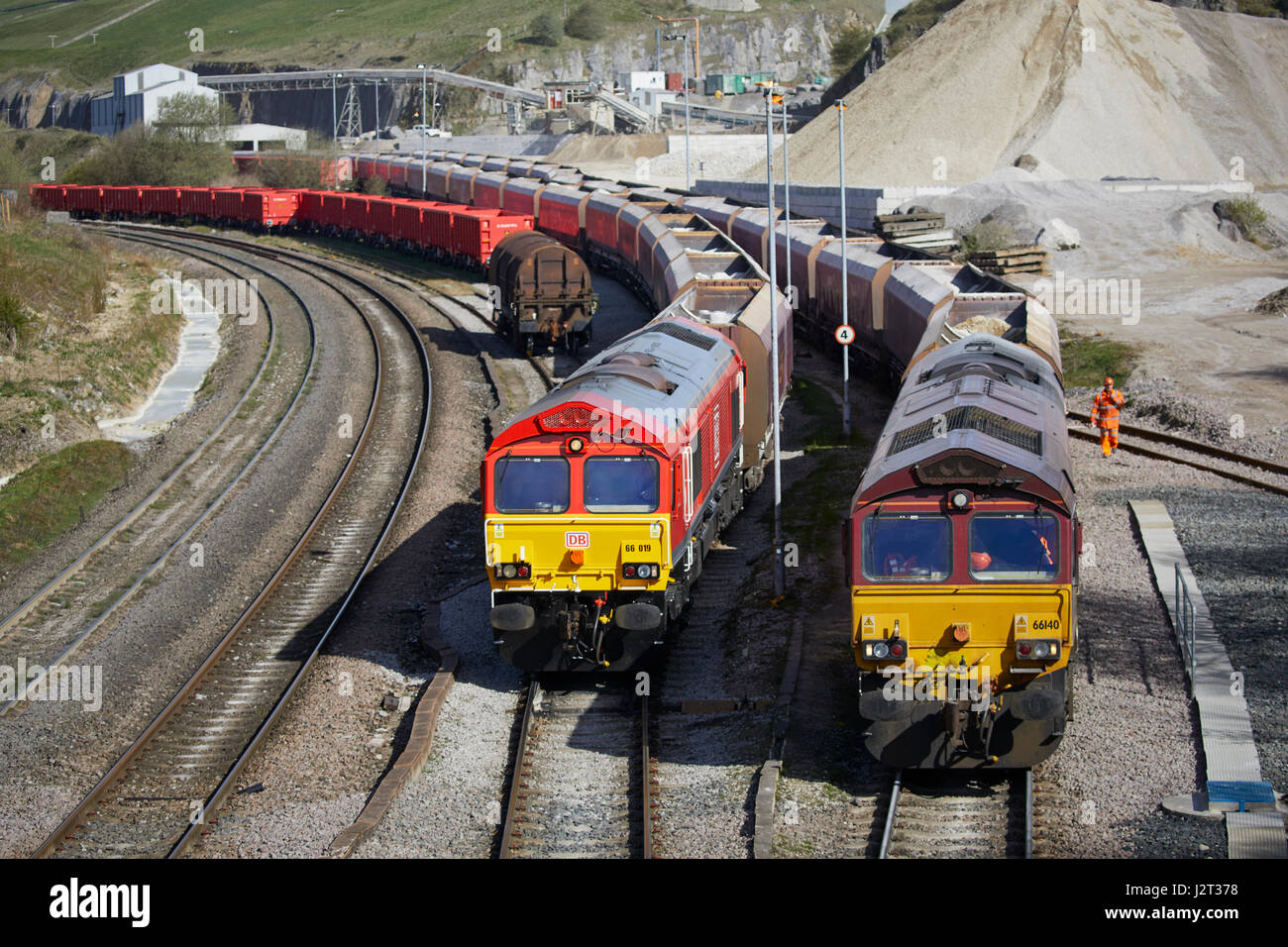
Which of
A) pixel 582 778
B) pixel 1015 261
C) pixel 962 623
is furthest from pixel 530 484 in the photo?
pixel 1015 261

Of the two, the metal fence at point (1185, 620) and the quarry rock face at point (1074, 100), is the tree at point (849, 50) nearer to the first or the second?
the quarry rock face at point (1074, 100)

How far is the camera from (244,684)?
16.7m

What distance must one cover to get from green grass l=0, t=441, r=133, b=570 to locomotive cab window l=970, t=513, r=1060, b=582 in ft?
54.3

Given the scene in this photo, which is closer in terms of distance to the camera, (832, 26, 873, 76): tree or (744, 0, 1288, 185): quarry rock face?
(744, 0, 1288, 185): quarry rock face

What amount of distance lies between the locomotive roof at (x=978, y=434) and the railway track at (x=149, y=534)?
10892mm

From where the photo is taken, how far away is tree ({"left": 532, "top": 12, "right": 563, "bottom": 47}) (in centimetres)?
19762

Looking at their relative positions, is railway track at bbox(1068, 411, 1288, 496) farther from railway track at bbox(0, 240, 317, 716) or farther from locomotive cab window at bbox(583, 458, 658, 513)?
railway track at bbox(0, 240, 317, 716)

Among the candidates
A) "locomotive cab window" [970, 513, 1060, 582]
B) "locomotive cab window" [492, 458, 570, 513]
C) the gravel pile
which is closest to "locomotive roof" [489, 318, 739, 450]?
"locomotive cab window" [492, 458, 570, 513]

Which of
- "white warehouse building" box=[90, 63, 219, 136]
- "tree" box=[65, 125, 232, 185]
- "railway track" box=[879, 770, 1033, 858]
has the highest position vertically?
"white warehouse building" box=[90, 63, 219, 136]

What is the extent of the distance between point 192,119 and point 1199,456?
98.0 m

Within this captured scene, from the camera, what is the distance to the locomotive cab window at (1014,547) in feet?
40.8

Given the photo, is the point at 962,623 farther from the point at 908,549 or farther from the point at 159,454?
the point at 159,454

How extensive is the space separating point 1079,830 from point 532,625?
6493 mm

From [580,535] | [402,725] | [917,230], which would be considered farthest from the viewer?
[917,230]
